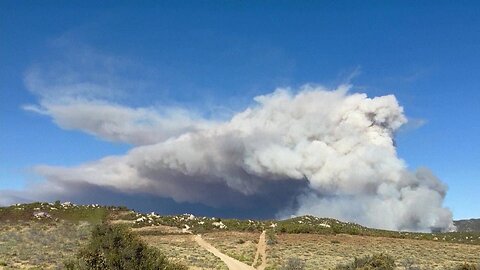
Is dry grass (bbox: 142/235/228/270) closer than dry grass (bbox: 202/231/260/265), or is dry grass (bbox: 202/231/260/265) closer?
dry grass (bbox: 142/235/228/270)

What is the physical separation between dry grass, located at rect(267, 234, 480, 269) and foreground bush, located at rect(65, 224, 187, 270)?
2298 cm

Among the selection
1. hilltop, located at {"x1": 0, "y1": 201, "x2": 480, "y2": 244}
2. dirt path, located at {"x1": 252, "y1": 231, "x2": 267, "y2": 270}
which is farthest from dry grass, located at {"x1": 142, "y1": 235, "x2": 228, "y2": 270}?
hilltop, located at {"x1": 0, "y1": 201, "x2": 480, "y2": 244}

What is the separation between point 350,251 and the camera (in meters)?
61.9

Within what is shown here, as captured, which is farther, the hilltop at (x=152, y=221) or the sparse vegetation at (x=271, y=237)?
the hilltop at (x=152, y=221)

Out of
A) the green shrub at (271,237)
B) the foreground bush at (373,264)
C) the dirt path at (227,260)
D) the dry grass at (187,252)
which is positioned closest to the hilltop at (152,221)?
the green shrub at (271,237)

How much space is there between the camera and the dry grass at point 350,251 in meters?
50.8

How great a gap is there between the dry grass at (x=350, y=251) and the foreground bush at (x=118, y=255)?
23.0 m

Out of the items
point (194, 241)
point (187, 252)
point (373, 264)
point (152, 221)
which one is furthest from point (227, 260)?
point (152, 221)

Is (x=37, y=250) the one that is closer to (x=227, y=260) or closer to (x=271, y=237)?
(x=227, y=260)

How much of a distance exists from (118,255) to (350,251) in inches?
1729

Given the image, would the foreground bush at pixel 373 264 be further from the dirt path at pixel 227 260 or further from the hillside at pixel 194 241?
the dirt path at pixel 227 260

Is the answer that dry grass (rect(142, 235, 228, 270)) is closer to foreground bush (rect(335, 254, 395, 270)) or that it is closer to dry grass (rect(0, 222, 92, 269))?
dry grass (rect(0, 222, 92, 269))

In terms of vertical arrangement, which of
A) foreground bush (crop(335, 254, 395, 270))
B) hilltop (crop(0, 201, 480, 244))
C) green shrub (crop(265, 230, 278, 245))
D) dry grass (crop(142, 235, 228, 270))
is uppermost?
hilltop (crop(0, 201, 480, 244))

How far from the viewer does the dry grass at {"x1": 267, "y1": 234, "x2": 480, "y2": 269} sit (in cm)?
5075
